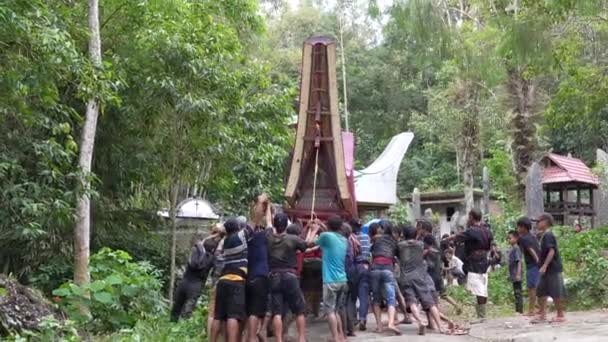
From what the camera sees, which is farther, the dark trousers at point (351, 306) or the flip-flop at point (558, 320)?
the flip-flop at point (558, 320)

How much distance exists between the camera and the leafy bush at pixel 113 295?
9703 millimetres

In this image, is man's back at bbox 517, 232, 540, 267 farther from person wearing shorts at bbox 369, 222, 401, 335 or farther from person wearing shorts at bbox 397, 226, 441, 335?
person wearing shorts at bbox 369, 222, 401, 335

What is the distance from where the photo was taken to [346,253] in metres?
9.55

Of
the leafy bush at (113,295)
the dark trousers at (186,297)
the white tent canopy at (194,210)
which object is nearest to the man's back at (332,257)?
the dark trousers at (186,297)

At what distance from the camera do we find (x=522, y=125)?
811 inches

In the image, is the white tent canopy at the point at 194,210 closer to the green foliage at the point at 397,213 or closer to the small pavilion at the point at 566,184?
the small pavilion at the point at 566,184

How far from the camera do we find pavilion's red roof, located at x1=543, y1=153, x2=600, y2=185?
22906mm

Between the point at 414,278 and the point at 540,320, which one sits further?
the point at 540,320

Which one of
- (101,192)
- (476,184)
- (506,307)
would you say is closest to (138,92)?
(101,192)

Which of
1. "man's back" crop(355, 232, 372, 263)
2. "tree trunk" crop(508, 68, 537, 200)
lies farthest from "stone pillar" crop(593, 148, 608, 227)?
"man's back" crop(355, 232, 372, 263)

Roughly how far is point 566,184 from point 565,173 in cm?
55

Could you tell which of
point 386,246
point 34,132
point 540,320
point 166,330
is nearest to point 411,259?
point 386,246

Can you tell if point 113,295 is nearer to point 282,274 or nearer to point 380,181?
point 282,274

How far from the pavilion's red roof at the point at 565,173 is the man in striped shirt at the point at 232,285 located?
16.7 m
